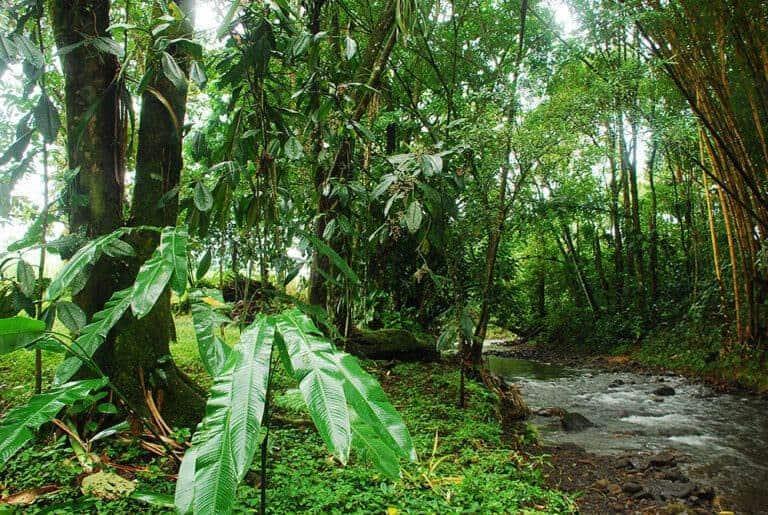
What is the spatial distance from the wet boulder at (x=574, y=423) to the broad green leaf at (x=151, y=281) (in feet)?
12.7

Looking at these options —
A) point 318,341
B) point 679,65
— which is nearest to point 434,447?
point 318,341

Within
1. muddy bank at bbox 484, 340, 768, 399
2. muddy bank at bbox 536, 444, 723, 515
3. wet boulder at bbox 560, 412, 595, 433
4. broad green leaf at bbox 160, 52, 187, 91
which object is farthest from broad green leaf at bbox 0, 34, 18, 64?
muddy bank at bbox 484, 340, 768, 399

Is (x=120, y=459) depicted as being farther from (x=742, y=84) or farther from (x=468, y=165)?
(x=742, y=84)

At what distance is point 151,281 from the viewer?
777mm

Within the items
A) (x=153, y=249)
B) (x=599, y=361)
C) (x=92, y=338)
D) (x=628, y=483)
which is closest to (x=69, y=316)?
(x=92, y=338)

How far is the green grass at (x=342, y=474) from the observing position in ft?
5.27

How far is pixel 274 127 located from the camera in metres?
1.73

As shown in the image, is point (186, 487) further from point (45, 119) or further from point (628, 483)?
point (628, 483)

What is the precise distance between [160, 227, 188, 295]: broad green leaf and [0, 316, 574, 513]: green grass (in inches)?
22.0

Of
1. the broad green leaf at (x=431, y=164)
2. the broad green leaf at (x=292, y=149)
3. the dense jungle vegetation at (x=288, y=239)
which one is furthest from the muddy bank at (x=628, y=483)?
the broad green leaf at (x=292, y=149)

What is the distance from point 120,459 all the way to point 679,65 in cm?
652

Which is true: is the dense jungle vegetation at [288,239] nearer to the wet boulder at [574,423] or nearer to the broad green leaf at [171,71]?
the broad green leaf at [171,71]

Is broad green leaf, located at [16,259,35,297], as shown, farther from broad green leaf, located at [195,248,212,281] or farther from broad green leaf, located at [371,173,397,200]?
broad green leaf, located at [371,173,397,200]

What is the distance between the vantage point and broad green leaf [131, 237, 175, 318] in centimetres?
73
